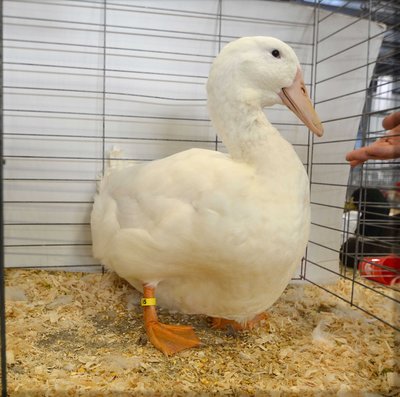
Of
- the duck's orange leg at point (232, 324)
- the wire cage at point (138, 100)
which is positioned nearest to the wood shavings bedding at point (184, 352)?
the duck's orange leg at point (232, 324)

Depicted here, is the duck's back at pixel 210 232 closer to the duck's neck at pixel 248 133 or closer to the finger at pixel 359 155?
the duck's neck at pixel 248 133

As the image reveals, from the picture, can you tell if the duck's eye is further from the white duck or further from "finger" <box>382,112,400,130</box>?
"finger" <box>382,112,400,130</box>

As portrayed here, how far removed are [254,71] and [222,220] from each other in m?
0.51

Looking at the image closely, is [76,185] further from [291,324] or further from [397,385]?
[397,385]

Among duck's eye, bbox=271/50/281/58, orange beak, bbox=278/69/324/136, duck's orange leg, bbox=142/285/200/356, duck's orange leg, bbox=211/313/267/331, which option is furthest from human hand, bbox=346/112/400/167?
duck's orange leg, bbox=142/285/200/356

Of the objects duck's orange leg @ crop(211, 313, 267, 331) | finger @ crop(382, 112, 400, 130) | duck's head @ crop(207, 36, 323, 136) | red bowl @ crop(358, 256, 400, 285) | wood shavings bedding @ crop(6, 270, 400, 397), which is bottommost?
wood shavings bedding @ crop(6, 270, 400, 397)

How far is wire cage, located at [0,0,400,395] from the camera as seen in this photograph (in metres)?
1.88

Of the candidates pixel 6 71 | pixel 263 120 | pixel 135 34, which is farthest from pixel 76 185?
pixel 263 120

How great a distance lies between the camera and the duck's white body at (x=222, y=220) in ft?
3.81

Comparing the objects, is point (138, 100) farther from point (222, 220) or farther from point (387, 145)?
point (387, 145)

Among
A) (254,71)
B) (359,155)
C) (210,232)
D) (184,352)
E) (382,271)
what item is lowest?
(184,352)

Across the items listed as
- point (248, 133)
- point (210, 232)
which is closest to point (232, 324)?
point (210, 232)

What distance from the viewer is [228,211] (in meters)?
1.15

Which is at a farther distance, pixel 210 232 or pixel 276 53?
pixel 276 53
